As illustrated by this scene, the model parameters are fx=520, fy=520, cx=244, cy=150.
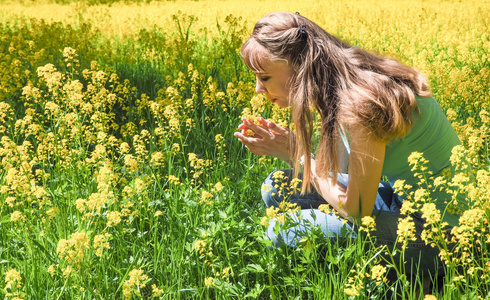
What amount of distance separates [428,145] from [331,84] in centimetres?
55

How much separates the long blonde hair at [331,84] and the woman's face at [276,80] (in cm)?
3

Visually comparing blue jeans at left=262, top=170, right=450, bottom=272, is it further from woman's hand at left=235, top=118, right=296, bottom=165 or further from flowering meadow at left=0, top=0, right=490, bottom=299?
woman's hand at left=235, top=118, right=296, bottom=165

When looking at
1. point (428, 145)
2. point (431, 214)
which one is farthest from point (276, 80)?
point (431, 214)

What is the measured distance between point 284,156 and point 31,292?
4.46 ft

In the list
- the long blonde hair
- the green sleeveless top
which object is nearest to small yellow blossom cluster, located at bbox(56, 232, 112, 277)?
the long blonde hair

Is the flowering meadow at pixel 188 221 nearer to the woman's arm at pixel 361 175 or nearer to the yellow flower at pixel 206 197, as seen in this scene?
the yellow flower at pixel 206 197

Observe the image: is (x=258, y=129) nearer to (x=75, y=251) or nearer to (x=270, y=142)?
(x=270, y=142)

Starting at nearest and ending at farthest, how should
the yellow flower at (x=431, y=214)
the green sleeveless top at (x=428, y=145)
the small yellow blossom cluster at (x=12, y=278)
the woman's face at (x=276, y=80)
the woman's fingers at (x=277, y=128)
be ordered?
the yellow flower at (x=431, y=214) → the small yellow blossom cluster at (x=12, y=278) → the green sleeveless top at (x=428, y=145) → the woman's face at (x=276, y=80) → the woman's fingers at (x=277, y=128)

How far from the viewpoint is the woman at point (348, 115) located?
226cm

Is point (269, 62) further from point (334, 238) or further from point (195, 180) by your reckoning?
point (195, 180)

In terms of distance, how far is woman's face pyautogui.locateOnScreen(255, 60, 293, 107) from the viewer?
2510 mm

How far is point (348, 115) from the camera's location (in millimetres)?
2256

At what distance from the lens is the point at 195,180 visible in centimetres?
354

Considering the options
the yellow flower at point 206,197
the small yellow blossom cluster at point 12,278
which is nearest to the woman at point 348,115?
the yellow flower at point 206,197
